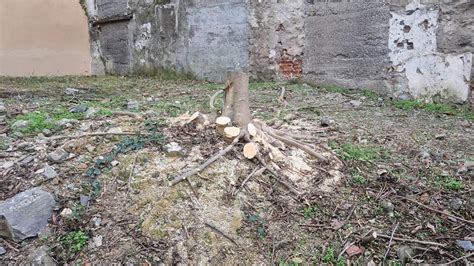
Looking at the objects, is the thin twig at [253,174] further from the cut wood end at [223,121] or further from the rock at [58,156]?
the rock at [58,156]

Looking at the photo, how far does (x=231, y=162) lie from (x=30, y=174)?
3.61 feet

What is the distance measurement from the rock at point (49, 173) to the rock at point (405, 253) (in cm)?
181

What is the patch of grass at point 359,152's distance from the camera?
278 cm

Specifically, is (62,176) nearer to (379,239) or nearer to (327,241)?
(327,241)

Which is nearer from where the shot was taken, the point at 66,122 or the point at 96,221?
the point at 96,221

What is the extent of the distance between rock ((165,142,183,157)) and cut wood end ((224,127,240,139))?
289 millimetres

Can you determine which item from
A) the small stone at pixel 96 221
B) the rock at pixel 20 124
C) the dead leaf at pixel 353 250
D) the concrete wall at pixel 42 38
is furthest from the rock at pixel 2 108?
the concrete wall at pixel 42 38

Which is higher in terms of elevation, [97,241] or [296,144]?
[296,144]

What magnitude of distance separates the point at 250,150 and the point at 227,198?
1.20ft

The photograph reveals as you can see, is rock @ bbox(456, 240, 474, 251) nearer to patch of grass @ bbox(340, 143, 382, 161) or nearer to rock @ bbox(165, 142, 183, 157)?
patch of grass @ bbox(340, 143, 382, 161)

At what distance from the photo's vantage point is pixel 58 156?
97.0 inches

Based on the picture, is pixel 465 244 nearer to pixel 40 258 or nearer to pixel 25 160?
pixel 40 258

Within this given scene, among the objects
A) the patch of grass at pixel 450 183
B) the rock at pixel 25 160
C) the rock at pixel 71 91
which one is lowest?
the patch of grass at pixel 450 183

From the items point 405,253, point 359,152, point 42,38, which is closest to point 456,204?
point 405,253
